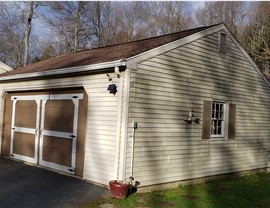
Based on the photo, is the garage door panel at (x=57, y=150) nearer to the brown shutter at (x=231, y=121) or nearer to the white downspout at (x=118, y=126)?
the white downspout at (x=118, y=126)

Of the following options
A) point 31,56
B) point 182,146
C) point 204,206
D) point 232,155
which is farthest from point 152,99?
point 31,56

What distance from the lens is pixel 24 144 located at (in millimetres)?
10758

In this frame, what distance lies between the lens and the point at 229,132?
1033cm

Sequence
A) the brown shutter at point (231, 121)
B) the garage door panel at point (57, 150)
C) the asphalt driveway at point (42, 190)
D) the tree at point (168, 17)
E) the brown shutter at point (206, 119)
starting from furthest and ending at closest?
the tree at point (168, 17) → the brown shutter at point (231, 121) → the brown shutter at point (206, 119) → the garage door panel at point (57, 150) → the asphalt driveway at point (42, 190)

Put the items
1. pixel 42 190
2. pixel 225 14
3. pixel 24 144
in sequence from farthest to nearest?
pixel 225 14 < pixel 24 144 < pixel 42 190

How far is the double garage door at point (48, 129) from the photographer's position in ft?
28.6

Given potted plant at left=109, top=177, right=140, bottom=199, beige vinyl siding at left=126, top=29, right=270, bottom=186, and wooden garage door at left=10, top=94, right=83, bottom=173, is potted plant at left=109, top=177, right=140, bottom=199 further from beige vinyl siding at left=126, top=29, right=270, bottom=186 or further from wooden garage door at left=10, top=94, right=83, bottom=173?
wooden garage door at left=10, top=94, right=83, bottom=173

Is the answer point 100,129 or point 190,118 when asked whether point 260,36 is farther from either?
point 100,129

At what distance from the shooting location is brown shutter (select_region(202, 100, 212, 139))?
938 centimetres

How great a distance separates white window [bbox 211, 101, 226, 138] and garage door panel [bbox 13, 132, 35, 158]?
5.42 metres

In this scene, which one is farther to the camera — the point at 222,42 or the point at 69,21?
the point at 69,21

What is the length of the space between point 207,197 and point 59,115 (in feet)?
14.7

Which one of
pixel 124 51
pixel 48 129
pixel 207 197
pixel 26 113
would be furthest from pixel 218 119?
pixel 26 113

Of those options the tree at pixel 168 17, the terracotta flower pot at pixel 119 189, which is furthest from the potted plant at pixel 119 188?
the tree at pixel 168 17
